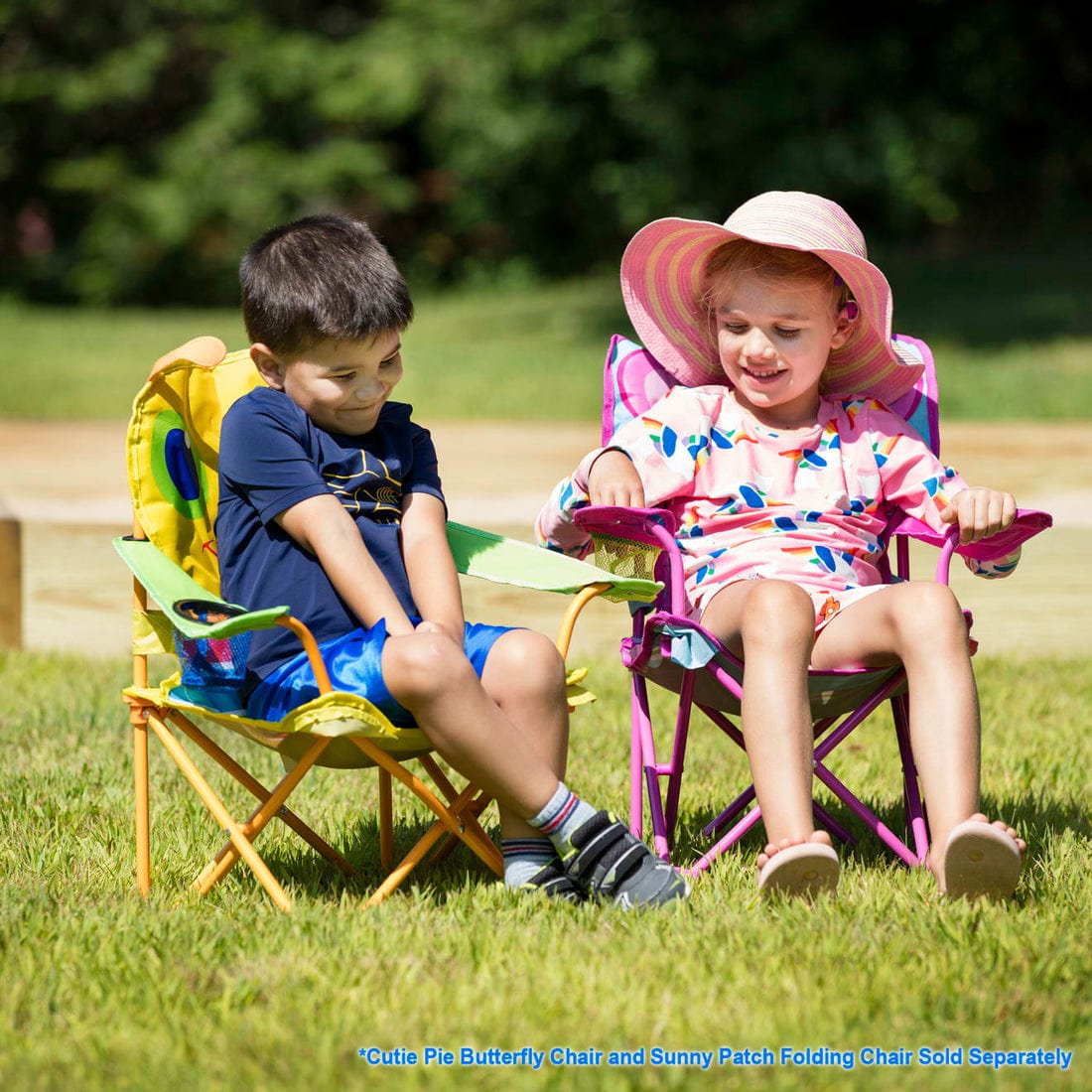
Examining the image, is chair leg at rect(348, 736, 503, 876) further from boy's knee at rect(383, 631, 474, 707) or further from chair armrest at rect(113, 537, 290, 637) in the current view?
chair armrest at rect(113, 537, 290, 637)

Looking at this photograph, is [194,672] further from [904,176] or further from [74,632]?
[904,176]

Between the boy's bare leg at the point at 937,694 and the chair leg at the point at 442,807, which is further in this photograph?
the boy's bare leg at the point at 937,694

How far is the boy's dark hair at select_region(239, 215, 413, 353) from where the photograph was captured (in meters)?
2.75

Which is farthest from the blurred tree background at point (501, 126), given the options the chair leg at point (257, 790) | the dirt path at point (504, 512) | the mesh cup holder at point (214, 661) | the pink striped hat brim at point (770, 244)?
the mesh cup holder at point (214, 661)

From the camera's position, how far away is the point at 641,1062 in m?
2.04

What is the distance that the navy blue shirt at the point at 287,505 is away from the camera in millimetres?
2744

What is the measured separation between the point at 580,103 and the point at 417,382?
10743mm

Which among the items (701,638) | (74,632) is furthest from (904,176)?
(701,638)

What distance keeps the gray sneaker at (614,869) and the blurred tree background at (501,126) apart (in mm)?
14589

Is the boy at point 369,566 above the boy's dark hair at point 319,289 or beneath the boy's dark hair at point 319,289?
beneath

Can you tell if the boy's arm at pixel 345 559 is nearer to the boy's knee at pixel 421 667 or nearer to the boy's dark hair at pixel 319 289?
the boy's knee at pixel 421 667

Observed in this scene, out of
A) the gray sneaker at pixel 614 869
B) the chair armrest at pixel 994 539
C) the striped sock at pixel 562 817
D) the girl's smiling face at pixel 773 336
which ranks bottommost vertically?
the gray sneaker at pixel 614 869

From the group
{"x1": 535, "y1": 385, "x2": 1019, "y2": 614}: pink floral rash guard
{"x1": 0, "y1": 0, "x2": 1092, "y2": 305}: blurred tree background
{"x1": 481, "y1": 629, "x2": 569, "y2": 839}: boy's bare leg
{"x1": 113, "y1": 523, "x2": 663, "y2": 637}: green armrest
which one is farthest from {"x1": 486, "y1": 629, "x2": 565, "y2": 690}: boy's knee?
{"x1": 0, "y1": 0, "x2": 1092, "y2": 305}: blurred tree background

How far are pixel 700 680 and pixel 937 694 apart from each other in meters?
0.46
